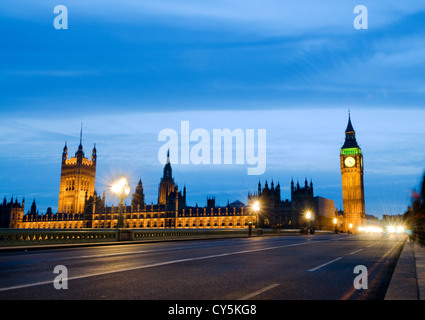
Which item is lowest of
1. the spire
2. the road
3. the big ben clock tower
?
the road

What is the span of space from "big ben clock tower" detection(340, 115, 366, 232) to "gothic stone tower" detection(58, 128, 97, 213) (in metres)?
117

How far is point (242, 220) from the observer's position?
126m

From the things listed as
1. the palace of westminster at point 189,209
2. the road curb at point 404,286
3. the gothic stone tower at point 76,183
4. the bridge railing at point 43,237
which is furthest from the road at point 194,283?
the gothic stone tower at point 76,183

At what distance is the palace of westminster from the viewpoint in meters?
120

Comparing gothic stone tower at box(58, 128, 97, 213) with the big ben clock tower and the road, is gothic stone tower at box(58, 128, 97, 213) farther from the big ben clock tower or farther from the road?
the road

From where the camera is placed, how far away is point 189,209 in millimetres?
137750

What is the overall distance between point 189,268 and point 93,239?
18.0m

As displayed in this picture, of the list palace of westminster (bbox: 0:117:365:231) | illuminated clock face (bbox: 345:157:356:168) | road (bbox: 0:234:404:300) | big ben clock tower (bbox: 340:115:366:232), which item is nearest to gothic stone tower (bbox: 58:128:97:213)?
palace of westminster (bbox: 0:117:365:231)

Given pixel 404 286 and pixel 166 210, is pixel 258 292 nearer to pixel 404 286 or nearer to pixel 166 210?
pixel 404 286

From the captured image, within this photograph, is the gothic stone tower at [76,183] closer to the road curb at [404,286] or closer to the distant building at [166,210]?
the distant building at [166,210]

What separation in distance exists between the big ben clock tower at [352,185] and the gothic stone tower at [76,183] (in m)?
117

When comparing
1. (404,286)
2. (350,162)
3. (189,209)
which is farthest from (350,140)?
(404,286)
